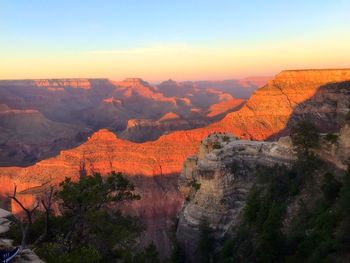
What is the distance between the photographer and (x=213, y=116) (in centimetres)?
13625

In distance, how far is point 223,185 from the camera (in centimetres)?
3669

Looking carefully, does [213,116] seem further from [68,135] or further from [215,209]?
[215,209]

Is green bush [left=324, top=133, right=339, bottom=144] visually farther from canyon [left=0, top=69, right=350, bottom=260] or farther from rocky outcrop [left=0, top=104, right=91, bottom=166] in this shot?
rocky outcrop [left=0, top=104, right=91, bottom=166]

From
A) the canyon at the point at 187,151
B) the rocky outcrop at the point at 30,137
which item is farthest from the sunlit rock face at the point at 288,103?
the rocky outcrop at the point at 30,137

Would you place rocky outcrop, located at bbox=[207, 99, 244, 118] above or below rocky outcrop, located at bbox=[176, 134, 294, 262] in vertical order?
below

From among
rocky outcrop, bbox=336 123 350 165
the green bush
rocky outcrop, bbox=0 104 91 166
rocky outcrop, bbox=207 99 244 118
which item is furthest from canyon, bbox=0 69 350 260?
rocky outcrop, bbox=207 99 244 118

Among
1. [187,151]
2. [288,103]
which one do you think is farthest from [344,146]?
[288,103]

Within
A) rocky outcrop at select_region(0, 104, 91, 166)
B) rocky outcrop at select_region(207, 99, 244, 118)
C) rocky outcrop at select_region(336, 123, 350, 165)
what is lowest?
rocky outcrop at select_region(0, 104, 91, 166)

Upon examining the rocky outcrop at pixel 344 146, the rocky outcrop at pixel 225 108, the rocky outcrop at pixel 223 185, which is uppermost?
the rocky outcrop at pixel 344 146

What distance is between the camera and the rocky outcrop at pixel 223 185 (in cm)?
3566

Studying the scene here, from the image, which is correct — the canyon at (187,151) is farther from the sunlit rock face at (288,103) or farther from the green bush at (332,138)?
the green bush at (332,138)

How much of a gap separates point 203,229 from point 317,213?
34.0ft

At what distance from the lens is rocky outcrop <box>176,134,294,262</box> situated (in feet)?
117

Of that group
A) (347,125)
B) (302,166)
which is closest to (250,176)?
(302,166)
